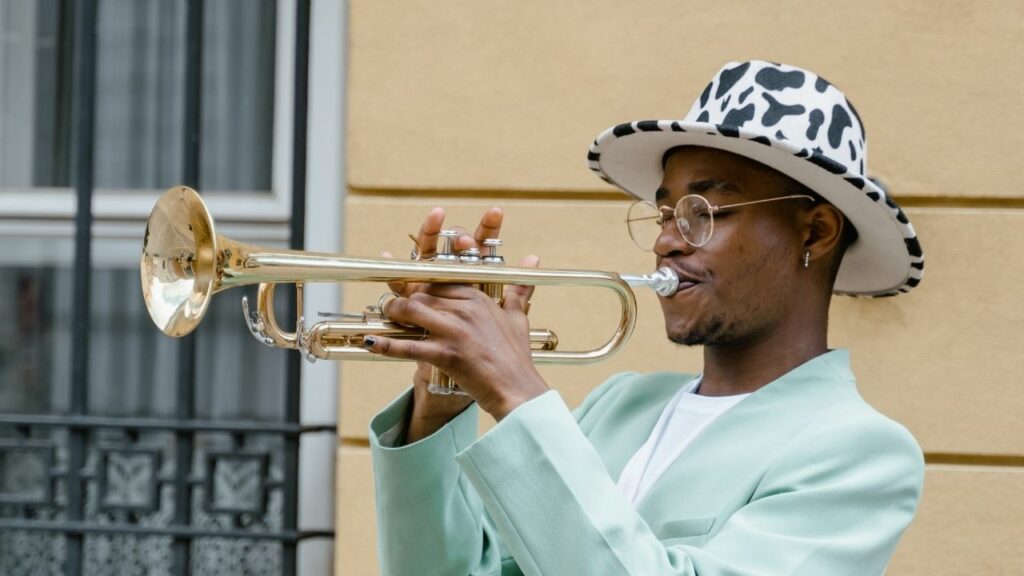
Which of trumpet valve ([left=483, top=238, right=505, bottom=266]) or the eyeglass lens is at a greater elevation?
the eyeglass lens

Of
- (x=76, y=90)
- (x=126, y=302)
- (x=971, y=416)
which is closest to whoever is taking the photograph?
(x=971, y=416)

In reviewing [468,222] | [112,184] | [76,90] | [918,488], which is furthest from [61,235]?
[918,488]

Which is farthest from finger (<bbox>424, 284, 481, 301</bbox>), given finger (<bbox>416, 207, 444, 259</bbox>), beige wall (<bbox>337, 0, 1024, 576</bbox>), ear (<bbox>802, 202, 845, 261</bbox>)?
beige wall (<bbox>337, 0, 1024, 576</bbox>)

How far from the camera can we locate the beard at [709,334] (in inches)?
91.0

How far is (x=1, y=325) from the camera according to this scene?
4121 mm

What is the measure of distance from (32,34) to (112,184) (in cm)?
56

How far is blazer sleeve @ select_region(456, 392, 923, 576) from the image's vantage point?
6.22ft

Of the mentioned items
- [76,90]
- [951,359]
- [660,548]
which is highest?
[76,90]

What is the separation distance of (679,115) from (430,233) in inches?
61.2

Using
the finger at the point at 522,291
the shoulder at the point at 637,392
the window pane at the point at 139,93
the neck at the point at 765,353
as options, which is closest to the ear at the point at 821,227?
the neck at the point at 765,353

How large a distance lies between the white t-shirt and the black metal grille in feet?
4.92

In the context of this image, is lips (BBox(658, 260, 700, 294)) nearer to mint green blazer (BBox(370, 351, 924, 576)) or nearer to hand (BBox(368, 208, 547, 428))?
mint green blazer (BBox(370, 351, 924, 576))

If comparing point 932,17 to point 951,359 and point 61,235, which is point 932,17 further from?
point 61,235

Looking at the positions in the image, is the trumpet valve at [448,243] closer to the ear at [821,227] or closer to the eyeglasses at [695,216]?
the eyeglasses at [695,216]
